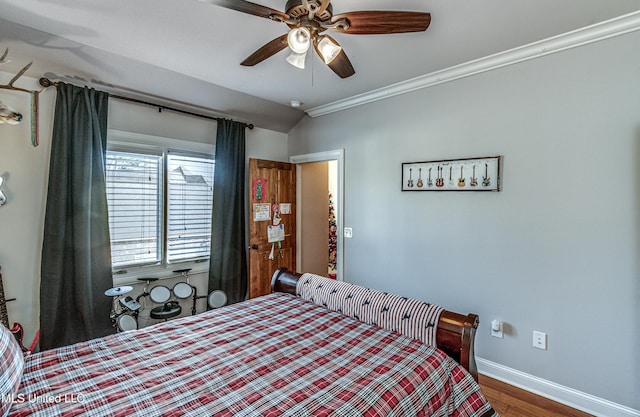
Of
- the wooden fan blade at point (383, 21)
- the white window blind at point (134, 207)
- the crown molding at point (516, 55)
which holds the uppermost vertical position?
the crown molding at point (516, 55)

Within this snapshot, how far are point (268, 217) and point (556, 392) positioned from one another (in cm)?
314

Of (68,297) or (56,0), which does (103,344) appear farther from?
(56,0)

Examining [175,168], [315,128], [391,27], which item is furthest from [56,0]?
[315,128]

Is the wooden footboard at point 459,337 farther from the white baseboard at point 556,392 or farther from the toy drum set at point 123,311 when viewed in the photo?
the toy drum set at point 123,311

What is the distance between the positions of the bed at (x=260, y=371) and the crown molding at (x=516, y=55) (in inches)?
80.4

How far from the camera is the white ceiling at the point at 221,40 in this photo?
72.4 inches

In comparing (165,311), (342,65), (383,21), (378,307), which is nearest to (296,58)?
(342,65)

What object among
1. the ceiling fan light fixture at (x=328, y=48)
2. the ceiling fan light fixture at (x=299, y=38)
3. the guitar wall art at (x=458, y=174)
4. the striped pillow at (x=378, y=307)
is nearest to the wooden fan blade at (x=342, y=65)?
the ceiling fan light fixture at (x=328, y=48)

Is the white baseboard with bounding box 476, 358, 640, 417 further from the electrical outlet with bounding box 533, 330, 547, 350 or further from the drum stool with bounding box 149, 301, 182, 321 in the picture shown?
the drum stool with bounding box 149, 301, 182, 321

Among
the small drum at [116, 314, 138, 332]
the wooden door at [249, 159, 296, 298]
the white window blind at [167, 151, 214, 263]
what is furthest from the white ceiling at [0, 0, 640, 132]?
the small drum at [116, 314, 138, 332]

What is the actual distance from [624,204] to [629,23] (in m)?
1.15

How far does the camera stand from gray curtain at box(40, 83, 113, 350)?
247cm

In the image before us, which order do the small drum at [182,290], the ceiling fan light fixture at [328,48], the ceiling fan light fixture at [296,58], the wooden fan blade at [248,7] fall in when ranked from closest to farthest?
the wooden fan blade at [248,7], the ceiling fan light fixture at [328,48], the ceiling fan light fixture at [296,58], the small drum at [182,290]

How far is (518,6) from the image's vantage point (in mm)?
1816
